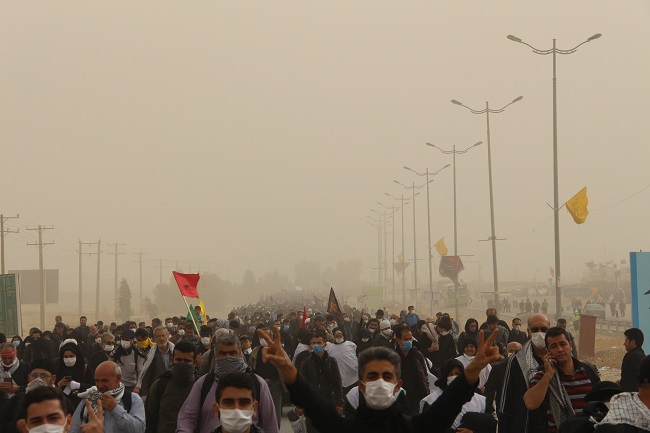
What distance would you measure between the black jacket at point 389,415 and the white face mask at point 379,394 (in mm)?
29

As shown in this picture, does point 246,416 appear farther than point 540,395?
No

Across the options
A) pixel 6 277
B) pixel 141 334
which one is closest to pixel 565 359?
pixel 141 334

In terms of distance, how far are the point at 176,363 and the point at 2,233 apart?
5773 cm

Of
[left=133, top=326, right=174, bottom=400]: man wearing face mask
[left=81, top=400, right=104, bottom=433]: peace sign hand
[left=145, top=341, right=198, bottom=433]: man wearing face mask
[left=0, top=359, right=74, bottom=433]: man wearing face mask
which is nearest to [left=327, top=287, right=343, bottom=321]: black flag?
[left=133, top=326, right=174, bottom=400]: man wearing face mask

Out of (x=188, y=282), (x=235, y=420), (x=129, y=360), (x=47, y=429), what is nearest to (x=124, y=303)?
(x=188, y=282)

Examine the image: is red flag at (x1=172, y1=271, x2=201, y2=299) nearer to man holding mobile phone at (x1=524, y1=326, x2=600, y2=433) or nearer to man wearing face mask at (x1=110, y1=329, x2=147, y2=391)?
man wearing face mask at (x1=110, y1=329, x2=147, y2=391)

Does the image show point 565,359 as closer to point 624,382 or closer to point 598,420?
point 598,420

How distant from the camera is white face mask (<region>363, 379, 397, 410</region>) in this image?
4.85m

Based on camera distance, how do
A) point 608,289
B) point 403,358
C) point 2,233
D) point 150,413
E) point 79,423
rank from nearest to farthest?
point 79,423, point 150,413, point 403,358, point 2,233, point 608,289

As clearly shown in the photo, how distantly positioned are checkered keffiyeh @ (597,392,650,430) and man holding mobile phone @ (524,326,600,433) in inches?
95.6

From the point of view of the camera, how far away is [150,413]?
858cm

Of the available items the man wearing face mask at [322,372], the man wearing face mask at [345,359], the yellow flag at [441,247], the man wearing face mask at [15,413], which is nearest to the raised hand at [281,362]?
the man wearing face mask at [15,413]

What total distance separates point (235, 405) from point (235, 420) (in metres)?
0.13

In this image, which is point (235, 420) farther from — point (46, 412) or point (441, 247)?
point (441, 247)
